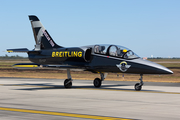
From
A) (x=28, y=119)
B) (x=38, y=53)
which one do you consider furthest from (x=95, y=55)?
(x=28, y=119)

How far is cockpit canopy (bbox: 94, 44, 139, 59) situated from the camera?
899 inches

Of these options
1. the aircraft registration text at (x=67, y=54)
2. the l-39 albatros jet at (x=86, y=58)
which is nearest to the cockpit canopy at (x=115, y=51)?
the l-39 albatros jet at (x=86, y=58)

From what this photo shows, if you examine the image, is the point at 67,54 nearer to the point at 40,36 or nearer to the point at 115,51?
the point at 40,36

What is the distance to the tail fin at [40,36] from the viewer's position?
94.7ft

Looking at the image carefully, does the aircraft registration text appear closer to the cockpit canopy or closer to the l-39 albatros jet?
the l-39 albatros jet

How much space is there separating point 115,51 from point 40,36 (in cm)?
890

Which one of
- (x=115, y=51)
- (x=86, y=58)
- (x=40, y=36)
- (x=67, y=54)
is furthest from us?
(x=40, y=36)

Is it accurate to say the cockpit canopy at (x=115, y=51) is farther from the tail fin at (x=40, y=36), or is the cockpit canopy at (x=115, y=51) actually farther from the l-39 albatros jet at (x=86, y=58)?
the tail fin at (x=40, y=36)

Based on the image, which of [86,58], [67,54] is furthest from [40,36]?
[86,58]

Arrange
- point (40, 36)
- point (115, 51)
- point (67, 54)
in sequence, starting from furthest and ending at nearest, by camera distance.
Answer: point (40, 36) < point (67, 54) < point (115, 51)

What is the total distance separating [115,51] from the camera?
77.0 feet

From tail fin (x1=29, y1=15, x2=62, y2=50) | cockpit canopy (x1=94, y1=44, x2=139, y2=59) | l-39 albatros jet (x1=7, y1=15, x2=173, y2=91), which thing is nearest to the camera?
l-39 albatros jet (x1=7, y1=15, x2=173, y2=91)

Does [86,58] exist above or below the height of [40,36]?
below

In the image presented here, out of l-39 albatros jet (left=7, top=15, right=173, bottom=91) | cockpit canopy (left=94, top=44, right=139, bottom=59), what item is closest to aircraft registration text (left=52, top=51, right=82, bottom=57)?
l-39 albatros jet (left=7, top=15, right=173, bottom=91)
